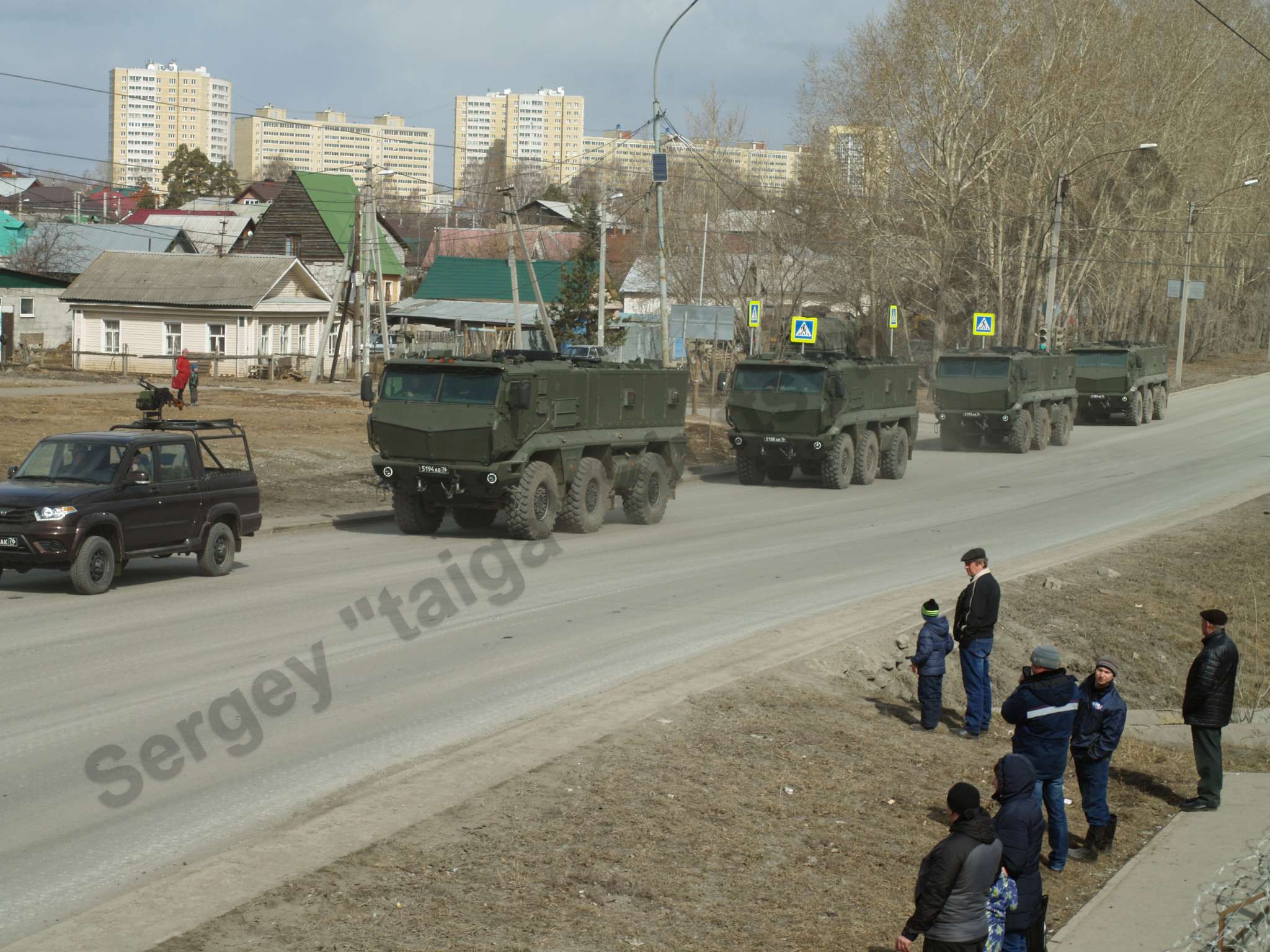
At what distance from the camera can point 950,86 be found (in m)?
50.5

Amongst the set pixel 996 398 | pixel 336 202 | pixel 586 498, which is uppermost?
pixel 336 202

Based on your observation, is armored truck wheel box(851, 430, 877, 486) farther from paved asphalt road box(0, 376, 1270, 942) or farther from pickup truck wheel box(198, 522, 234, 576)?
pickup truck wheel box(198, 522, 234, 576)

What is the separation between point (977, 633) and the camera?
11.0 m

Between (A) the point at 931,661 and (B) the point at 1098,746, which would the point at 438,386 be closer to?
(A) the point at 931,661

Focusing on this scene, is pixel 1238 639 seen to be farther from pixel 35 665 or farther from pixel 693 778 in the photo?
pixel 35 665

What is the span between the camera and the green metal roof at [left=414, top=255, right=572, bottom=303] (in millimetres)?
70688

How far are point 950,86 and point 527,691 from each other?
4436cm

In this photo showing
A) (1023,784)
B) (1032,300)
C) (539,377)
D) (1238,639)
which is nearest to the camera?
(1023,784)

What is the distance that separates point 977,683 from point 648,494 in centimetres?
1101

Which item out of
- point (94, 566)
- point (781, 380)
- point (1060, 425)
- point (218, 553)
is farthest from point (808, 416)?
point (94, 566)

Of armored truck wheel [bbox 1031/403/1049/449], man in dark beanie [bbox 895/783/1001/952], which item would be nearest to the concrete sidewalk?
man in dark beanie [bbox 895/783/1001/952]

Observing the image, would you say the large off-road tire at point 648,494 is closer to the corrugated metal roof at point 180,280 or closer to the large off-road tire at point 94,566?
the large off-road tire at point 94,566

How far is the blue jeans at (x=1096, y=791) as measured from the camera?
358 inches

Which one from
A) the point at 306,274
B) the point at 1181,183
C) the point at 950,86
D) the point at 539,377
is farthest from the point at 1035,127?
the point at 539,377
